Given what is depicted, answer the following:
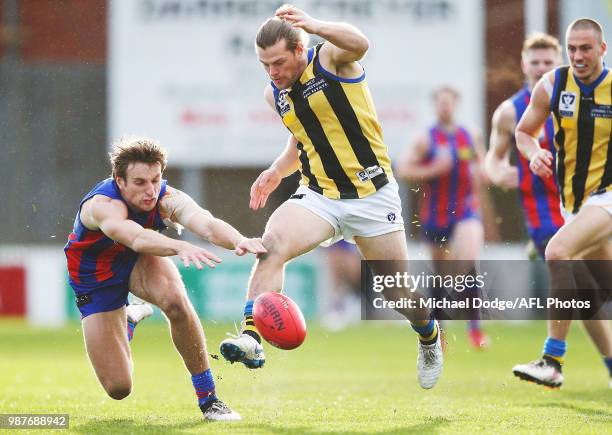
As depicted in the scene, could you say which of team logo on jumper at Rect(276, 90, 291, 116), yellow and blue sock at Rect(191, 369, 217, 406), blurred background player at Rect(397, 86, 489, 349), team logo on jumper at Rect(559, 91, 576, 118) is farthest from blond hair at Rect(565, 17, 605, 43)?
blurred background player at Rect(397, 86, 489, 349)

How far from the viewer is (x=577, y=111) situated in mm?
6824

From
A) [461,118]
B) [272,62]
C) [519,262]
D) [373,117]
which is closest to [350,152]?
[373,117]

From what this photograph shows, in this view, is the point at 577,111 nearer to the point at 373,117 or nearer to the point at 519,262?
the point at 373,117

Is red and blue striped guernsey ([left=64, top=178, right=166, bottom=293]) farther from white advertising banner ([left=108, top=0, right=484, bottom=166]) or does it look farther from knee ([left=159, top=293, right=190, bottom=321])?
white advertising banner ([left=108, top=0, right=484, bottom=166])

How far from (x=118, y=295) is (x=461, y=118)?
33.9ft

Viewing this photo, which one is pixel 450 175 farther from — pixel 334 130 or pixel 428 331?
pixel 334 130

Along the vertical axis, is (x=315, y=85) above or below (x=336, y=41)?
below

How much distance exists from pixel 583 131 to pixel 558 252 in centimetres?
78

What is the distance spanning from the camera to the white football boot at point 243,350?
539 centimetres

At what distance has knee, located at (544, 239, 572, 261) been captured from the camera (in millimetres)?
6629

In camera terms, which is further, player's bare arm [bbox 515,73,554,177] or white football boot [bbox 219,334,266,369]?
player's bare arm [bbox 515,73,554,177]

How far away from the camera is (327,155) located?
6.29 meters

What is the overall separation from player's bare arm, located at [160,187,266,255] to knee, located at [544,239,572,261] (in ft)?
6.13

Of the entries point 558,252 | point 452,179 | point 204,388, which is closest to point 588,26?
point 558,252
